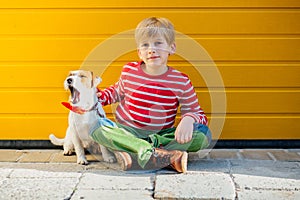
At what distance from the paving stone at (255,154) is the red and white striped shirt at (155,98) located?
48 cm

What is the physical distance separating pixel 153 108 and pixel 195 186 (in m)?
0.80

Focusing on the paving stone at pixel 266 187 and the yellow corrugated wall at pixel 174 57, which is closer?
the paving stone at pixel 266 187

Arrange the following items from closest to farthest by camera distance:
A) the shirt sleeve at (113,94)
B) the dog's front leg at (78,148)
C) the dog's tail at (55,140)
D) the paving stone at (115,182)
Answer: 1. the paving stone at (115,182)
2. the dog's front leg at (78,148)
3. the shirt sleeve at (113,94)
4. the dog's tail at (55,140)

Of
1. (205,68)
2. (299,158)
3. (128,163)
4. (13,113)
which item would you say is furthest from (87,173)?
(299,158)

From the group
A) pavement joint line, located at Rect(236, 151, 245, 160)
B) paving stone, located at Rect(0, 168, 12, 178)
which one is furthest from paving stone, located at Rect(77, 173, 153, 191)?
pavement joint line, located at Rect(236, 151, 245, 160)

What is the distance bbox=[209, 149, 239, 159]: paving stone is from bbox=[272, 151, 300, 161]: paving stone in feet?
1.00

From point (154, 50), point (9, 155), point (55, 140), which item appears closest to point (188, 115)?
point (154, 50)

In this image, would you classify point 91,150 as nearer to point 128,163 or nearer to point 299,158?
point 128,163

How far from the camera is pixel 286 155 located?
4.05m

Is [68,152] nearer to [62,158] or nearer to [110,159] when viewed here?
[62,158]

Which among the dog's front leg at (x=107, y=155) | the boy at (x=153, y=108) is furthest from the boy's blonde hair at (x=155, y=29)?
Result: the dog's front leg at (x=107, y=155)

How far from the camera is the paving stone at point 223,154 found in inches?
157

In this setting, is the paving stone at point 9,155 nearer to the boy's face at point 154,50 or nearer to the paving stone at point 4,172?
the paving stone at point 4,172

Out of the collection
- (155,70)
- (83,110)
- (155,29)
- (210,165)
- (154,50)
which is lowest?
(210,165)
